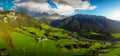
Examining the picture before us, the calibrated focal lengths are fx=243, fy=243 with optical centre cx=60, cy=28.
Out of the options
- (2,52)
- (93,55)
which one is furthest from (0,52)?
(93,55)

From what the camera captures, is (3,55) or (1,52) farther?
(1,52)

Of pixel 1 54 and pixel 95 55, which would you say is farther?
pixel 1 54

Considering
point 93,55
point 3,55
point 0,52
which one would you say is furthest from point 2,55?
point 93,55

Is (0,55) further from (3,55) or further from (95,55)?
(95,55)

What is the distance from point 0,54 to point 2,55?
8458mm

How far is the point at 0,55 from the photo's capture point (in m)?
183

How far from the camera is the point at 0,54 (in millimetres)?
188625

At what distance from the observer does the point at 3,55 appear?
183250 mm

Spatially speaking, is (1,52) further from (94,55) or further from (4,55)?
(94,55)

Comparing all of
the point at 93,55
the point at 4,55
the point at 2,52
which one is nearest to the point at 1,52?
the point at 2,52

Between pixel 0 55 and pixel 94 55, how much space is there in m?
70.4

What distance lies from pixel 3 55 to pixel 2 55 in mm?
2398

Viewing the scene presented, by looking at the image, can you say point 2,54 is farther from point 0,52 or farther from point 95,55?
point 95,55

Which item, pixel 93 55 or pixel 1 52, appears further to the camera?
pixel 1 52
